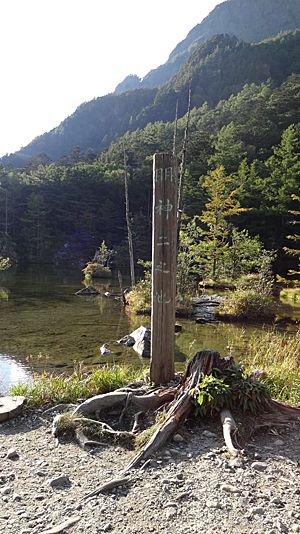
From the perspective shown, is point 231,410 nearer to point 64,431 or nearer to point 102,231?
point 64,431

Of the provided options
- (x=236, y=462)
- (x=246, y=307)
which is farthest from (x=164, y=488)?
(x=246, y=307)

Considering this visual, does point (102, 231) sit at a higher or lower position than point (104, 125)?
lower

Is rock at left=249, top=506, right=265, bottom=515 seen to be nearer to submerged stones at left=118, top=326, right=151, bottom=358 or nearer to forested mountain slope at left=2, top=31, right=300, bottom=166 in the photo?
submerged stones at left=118, top=326, right=151, bottom=358

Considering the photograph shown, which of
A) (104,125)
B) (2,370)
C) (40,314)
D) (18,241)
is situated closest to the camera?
(2,370)

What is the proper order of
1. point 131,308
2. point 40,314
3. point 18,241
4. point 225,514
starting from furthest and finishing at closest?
1. point 18,241
2. point 131,308
3. point 40,314
4. point 225,514

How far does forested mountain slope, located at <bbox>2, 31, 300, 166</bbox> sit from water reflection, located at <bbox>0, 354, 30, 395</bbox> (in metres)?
64.5

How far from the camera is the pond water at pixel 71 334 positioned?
8875mm

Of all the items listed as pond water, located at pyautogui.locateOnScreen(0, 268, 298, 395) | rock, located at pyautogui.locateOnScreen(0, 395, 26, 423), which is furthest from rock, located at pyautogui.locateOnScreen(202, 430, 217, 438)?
pond water, located at pyautogui.locateOnScreen(0, 268, 298, 395)

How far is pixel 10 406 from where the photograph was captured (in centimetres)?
489

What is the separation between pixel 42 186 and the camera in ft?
181

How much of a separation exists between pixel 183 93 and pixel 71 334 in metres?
93.9

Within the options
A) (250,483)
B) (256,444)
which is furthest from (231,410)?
(250,483)

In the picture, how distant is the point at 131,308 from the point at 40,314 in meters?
3.65

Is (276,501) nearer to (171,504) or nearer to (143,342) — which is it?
(171,504)
